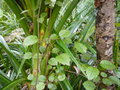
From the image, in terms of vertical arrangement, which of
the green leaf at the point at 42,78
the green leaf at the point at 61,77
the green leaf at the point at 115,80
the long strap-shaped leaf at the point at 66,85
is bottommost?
the green leaf at the point at 115,80

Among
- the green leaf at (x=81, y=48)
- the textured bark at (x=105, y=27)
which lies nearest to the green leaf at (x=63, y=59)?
the green leaf at (x=81, y=48)

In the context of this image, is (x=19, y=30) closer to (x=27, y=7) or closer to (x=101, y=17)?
(x=27, y=7)

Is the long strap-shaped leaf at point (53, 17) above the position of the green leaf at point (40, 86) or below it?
above

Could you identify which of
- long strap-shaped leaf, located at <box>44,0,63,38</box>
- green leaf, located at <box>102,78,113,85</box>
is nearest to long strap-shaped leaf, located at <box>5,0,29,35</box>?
long strap-shaped leaf, located at <box>44,0,63,38</box>

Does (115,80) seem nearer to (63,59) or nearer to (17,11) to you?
(63,59)

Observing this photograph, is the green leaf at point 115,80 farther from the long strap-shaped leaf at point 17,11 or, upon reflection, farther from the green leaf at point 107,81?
the long strap-shaped leaf at point 17,11

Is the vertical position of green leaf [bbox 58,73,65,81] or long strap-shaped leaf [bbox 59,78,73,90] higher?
green leaf [bbox 58,73,65,81]

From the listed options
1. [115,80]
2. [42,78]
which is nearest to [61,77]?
[42,78]

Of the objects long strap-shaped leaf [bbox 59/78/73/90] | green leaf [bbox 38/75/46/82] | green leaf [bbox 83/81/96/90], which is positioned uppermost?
green leaf [bbox 38/75/46/82]

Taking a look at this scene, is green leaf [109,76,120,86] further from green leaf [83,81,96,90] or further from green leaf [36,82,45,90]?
green leaf [36,82,45,90]
